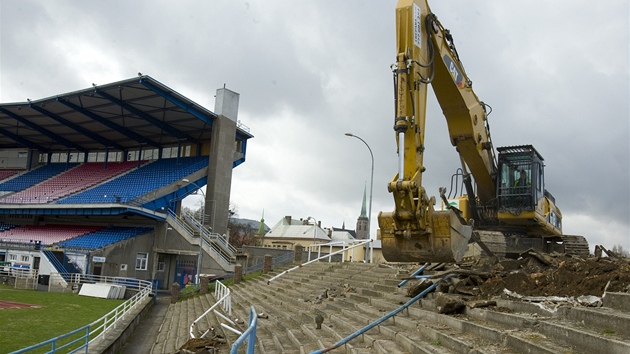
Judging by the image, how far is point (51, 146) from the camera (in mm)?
53188

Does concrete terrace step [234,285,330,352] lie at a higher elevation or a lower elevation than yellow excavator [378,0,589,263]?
lower

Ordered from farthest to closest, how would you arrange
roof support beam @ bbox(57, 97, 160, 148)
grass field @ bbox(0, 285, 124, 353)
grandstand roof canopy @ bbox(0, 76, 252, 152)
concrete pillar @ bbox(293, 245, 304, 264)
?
1. roof support beam @ bbox(57, 97, 160, 148)
2. grandstand roof canopy @ bbox(0, 76, 252, 152)
3. concrete pillar @ bbox(293, 245, 304, 264)
4. grass field @ bbox(0, 285, 124, 353)

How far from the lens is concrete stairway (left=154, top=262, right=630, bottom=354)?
210 inches

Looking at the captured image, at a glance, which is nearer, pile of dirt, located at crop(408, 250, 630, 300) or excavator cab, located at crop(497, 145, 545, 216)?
pile of dirt, located at crop(408, 250, 630, 300)

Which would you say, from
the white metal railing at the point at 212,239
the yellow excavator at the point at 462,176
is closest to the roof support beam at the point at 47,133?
the white metal railing at the point at 212,239

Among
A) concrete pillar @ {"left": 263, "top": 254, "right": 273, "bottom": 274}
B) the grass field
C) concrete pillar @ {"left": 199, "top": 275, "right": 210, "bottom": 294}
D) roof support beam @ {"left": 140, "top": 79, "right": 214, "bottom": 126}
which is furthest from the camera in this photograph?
roof support beam @ {"left": 140, "top": 79, "right": 214, "bottom": 126}

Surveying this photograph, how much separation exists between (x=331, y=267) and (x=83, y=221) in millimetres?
30854

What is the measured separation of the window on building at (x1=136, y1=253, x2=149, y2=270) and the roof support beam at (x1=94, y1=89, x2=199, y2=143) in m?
11.6

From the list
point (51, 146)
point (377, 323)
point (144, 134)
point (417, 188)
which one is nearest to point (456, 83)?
point (417, 188)

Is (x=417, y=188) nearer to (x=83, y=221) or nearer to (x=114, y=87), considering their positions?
(x=114, y=87)

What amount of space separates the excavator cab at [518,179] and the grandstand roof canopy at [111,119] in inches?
1067

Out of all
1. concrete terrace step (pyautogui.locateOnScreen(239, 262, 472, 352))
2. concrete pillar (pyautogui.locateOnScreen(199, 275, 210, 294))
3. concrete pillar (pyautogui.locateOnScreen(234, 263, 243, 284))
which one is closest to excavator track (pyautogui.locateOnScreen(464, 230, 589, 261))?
concrete terrace step (pyautogui.locateOnScreen(239, 262, 472, 352))

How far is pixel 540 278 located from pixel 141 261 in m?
34.7

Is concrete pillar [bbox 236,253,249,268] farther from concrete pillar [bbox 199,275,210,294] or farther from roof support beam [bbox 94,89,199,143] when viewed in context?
roof support beam [bbox 94,89,199,143]
